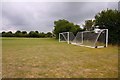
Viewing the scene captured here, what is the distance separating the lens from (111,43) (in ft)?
55.5

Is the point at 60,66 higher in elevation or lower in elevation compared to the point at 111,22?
lower

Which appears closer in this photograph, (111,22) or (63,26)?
(111,22)

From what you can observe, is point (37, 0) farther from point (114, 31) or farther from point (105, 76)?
point (105, 76)

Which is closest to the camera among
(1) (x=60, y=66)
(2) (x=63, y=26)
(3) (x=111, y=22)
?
(1) (x=60, y=66)

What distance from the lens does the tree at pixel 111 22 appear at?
1645 cm

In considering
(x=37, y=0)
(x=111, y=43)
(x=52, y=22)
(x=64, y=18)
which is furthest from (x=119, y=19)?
(x=52, y=22)

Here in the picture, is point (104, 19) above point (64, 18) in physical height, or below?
below

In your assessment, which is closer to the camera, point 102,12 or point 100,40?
point 100,40

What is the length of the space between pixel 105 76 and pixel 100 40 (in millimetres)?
11627

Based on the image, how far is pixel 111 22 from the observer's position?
16828 millimetres

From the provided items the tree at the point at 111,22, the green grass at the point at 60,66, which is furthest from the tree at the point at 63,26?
the green grass at the point at 60,66

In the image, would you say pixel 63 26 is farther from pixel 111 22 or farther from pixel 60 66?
pixel 60 66

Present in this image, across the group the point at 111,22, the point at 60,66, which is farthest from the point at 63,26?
the point at 60,66

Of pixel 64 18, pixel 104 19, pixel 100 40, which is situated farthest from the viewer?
pixel 64 18
